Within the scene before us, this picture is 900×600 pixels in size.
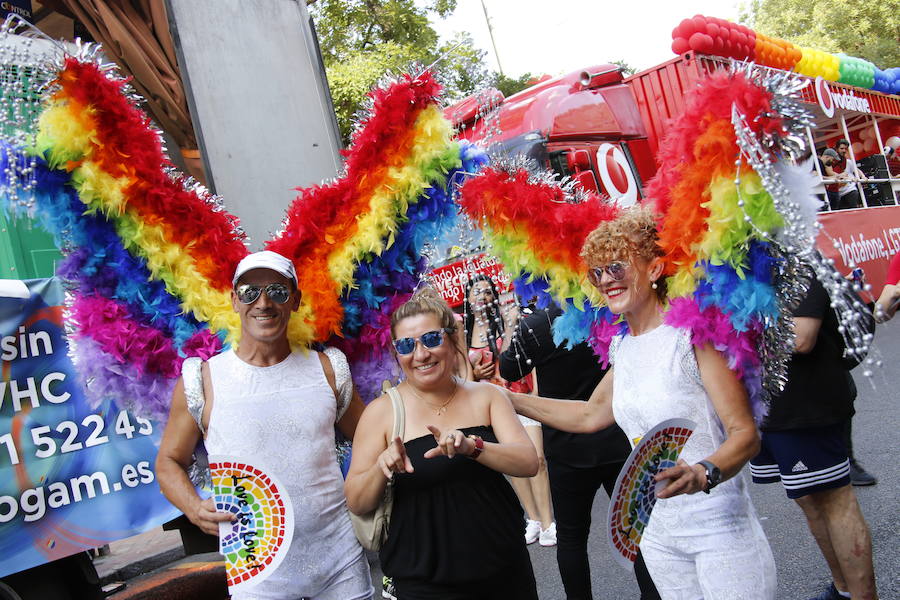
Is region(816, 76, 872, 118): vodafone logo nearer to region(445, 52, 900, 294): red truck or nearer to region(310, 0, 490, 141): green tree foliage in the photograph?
region(445, 52, 900, 294): red truck

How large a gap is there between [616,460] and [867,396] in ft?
14.2

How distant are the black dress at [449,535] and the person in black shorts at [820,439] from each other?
1259 millimetres

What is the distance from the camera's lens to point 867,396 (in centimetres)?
615

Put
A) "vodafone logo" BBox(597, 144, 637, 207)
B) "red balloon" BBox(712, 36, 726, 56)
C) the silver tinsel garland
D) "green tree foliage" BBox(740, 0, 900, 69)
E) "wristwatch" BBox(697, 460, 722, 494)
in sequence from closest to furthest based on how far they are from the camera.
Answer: the silver tinsel garland < "wristwatch" BBox(697, 460, 722, 494) < "vodafone logo" BBox(597, 144, 637, 207) < "red balloon" BBox(712, 36, 726, 56) < "green tree foliage" BBox(740, 0, 900, 69)

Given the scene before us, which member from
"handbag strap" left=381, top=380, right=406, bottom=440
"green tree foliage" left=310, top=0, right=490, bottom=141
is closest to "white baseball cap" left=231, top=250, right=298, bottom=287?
"handbag strap" left=381, top=380, right=406, bottom=440

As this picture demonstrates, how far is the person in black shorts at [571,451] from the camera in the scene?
Result: 293 cm

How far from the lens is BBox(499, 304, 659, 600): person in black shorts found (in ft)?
9.60

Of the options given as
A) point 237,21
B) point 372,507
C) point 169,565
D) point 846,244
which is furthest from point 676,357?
point 846,244

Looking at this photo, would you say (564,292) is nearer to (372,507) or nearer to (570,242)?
(570,242)

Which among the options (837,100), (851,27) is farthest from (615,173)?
(851,27)

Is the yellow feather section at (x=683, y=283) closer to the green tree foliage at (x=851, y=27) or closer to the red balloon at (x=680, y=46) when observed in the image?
the red balloon at (x=680, y=46)

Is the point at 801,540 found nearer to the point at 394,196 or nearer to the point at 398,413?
the point at 398,413

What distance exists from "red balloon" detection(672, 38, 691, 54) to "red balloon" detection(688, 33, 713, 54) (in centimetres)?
5

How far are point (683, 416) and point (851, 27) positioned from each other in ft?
98.9
